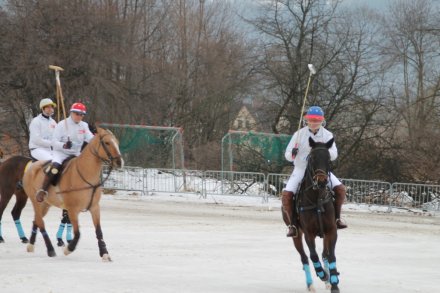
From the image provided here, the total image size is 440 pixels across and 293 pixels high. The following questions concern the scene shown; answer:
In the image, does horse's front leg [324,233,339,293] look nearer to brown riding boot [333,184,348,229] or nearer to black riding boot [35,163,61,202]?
brown riding boot [333,184,348,229]

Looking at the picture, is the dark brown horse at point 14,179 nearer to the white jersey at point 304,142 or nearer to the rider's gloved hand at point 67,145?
the rider's gloved hand at point 67,145

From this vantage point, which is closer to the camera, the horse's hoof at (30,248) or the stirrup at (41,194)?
the stirrup at (41,194)

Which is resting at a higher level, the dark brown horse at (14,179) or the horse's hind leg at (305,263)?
the dark brown horse at (14,179)

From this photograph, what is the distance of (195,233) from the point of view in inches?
724

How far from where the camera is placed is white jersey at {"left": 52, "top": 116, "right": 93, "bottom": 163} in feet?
45.0

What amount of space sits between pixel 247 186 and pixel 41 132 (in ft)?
49.7

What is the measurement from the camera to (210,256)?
45.7 feet

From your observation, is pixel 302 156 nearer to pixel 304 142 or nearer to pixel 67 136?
pixel 304 142

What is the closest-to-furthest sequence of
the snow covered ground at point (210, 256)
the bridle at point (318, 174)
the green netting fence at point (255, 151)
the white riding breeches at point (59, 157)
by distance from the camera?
the bridle at point (318, 174) → the snow covered ground at point (210, 256) → the white riding breeches at point (59, 157) → the green netting fence at point (255, 151)

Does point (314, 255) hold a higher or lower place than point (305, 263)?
higher

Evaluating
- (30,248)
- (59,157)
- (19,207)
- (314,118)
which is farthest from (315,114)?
(19,207)

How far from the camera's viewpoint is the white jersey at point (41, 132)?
1476 cm

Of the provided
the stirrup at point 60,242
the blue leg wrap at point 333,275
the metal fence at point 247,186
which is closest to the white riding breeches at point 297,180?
the blue leg wrap at point 333,275

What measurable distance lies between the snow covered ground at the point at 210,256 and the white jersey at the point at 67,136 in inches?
74.7
